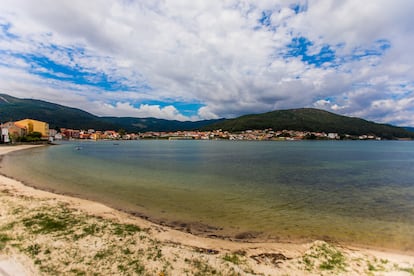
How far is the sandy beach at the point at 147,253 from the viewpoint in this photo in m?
5.80

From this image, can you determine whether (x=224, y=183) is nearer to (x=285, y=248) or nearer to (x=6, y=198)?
(x=285, y=248)

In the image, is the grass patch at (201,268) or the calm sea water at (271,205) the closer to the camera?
the grass patch at (201,268)

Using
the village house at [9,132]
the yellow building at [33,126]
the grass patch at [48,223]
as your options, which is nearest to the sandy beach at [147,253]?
the grass patch at [48,223]

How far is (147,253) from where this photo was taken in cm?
662

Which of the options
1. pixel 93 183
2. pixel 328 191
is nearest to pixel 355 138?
pixel 328 191

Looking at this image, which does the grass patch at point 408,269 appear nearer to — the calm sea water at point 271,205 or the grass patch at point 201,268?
the calm sea water at point 271,205

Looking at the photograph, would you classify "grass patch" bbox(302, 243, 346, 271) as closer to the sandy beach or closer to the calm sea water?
the sandy beach

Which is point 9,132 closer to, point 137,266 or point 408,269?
point 137,266

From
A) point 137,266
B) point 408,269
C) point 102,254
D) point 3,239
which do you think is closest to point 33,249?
point 3,239

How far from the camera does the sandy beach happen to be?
5.80 meters

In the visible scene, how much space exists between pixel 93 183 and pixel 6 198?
7.17 meters

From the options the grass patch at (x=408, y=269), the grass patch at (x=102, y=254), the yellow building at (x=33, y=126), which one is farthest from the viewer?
the yellow building at (x=33, y=126)

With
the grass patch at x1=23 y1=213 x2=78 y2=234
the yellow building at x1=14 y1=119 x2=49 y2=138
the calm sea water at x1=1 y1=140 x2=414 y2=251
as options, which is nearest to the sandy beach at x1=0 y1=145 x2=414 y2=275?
the grass patch at x1=23 y1=213 x2=78 y2=234

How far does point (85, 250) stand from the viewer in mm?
6609
